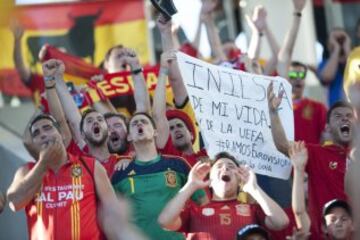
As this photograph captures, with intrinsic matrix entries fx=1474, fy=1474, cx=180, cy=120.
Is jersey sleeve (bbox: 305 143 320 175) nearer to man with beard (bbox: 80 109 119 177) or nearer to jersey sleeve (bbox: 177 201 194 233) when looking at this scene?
jersey sleeve (bbox: 177 201 194 233)

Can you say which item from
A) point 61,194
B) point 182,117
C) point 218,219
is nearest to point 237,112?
point 182,117

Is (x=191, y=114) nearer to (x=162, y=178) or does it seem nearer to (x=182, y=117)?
(x=182, y=117)

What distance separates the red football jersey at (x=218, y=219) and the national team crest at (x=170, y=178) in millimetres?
189

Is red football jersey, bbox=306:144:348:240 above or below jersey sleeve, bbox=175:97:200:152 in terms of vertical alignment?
below

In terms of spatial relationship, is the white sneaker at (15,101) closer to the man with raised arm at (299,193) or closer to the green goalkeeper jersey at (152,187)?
the green goalkeeper jersey at (152,187)

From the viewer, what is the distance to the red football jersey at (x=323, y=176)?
32.2 ft

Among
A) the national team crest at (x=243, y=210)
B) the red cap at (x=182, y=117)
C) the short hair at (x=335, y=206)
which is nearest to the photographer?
the national team crest at (x=243, y=210)

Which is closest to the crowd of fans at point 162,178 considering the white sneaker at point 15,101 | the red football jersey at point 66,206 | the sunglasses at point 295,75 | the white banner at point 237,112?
the red football jersey at point 66,206

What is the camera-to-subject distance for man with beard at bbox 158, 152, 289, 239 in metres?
8.99

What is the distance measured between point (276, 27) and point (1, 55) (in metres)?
3.97

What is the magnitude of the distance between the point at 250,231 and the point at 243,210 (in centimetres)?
26

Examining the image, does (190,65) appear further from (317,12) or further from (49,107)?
(317,12)

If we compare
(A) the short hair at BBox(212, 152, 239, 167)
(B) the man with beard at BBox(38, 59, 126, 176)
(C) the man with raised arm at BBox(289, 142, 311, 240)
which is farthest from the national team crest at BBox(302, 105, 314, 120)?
(B) the man with beard at BBox(38, 59, 126, 176)

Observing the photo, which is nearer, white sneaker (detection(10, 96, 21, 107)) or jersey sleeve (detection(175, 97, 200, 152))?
jersey sleeve (detection(175, 97, 200, 152))
